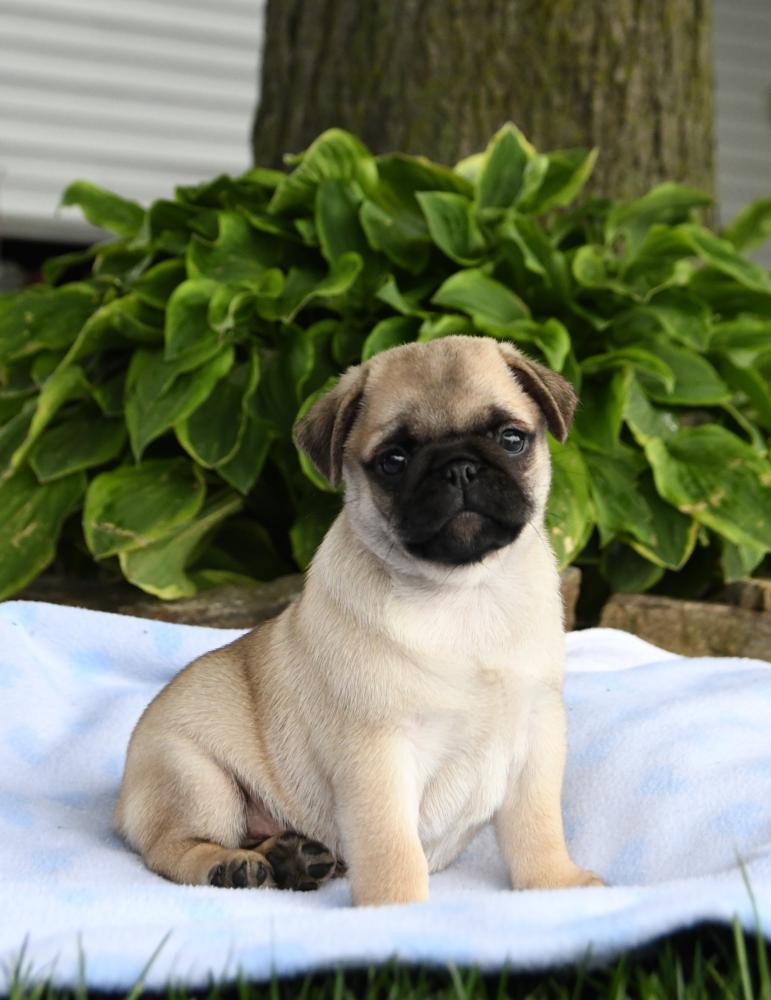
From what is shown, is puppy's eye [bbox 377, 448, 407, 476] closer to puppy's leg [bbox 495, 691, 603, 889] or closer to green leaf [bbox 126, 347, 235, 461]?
puppy's leg [bbox 495, 691, 603, 889]

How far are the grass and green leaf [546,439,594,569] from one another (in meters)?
2.45

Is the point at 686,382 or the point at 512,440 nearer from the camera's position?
the point at 512,440

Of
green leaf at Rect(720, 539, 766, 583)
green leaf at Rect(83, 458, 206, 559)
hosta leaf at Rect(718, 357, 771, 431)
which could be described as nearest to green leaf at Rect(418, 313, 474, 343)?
green leaf at Rect(83, 458, 206, 559)

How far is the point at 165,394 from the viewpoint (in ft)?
16.0

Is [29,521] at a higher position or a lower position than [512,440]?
lower

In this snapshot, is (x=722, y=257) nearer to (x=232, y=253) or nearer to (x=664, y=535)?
(x=664, y=535)

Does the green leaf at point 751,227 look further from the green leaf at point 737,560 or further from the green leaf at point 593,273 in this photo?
the green leaf at point 737,560

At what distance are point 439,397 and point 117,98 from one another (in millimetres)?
7644

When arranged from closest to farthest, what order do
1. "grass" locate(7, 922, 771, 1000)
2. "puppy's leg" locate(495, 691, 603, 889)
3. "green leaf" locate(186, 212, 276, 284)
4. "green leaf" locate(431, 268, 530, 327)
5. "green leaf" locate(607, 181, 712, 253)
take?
"grass" locate(7, 922, 771, 1000)
"puppy's leg" locate(495, 691, 603, 889)
"green leaf" locate(431, 268, 530, 327)
"green leaf" locate(186, 212, 276, 284)
"green leaf" locate(607, 181, 712, 253)

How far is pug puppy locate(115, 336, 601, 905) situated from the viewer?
2658mm

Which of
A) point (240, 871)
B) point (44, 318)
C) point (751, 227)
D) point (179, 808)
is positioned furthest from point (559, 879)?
point (751, 227)

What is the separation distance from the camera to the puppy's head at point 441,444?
2738 millimetres

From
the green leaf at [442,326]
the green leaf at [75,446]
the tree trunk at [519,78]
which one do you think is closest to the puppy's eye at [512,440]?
the green leaf at [442,326]

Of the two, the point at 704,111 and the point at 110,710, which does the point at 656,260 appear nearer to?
the point at 704,111
